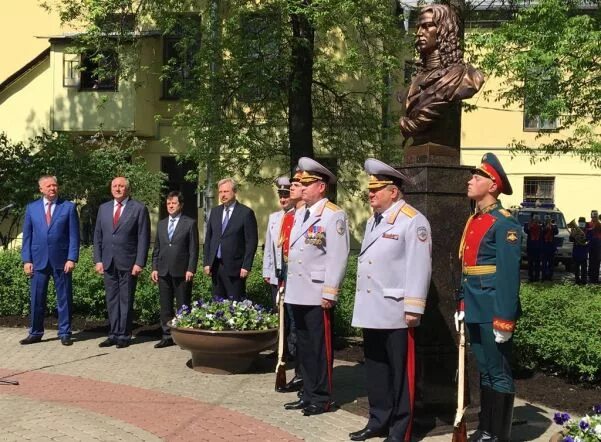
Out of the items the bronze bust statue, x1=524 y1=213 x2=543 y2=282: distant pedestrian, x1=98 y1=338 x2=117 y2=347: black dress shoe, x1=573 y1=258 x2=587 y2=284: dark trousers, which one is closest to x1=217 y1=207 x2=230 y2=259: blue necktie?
x1=98 y1=338 x2=117 y2=347: black dress shoe

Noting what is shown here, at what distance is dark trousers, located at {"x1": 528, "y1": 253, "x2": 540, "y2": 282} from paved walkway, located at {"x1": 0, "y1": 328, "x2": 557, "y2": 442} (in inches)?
541

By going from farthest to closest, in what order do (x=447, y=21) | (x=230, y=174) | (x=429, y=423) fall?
1. (x=230, y=174)
2. (x=447, y=21)
3. (x=429, y=423)

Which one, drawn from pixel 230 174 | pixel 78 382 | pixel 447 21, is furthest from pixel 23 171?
pixel 447 21

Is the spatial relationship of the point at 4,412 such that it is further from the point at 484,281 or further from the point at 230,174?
the point at 230,174

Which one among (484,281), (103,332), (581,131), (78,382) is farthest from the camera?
(581,131)

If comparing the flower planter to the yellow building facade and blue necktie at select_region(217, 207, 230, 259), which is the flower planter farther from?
the yellow building facade

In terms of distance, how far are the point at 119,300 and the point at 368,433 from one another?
4793 millimetres

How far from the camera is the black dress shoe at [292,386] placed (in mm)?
7242

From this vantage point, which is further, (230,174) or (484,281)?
(230,174)

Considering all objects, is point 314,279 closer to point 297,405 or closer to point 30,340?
point 297,405

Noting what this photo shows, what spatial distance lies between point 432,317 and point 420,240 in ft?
3.05

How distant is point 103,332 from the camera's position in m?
10.5

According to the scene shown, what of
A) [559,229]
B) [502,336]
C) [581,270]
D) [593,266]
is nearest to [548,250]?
[581,270]

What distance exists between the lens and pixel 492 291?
529 cm
